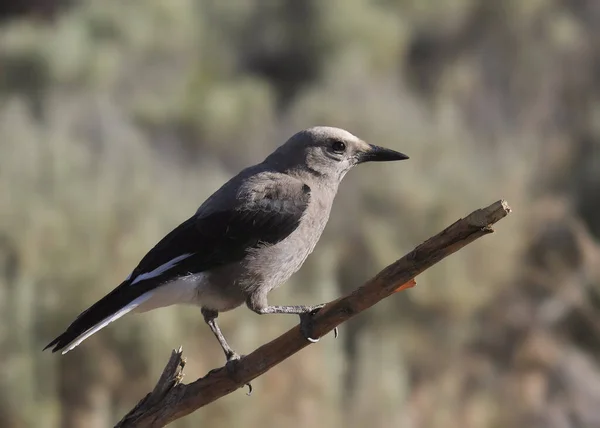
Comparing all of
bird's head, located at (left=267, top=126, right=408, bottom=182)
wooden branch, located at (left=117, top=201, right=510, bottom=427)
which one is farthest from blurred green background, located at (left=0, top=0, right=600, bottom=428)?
wooden branch, located at (left=117, top=201, right=510, bottom=427)

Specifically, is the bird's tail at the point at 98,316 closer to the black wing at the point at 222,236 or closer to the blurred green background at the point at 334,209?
the black wing at the point at 222,236

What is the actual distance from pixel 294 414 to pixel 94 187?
219cm

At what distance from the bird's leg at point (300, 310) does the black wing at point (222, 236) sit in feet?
0.54

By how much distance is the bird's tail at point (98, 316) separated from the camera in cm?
272

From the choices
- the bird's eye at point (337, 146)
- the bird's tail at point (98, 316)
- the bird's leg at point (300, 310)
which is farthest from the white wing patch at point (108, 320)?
the bird's eye at point (337, 146)

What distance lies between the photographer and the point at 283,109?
31.6ft

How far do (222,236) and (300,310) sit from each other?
424 mm

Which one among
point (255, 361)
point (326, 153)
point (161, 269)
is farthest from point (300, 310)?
point (326, 153)

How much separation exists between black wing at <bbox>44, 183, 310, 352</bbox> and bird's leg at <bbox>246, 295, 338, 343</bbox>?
0.54 feet

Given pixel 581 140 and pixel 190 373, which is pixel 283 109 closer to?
pixel 581 140

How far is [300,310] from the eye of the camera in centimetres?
281

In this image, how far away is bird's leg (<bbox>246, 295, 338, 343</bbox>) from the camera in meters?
2.62

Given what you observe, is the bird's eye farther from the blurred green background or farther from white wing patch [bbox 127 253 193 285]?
the blurred green background

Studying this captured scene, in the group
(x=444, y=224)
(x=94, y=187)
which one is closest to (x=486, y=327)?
(x=444, y=224)
